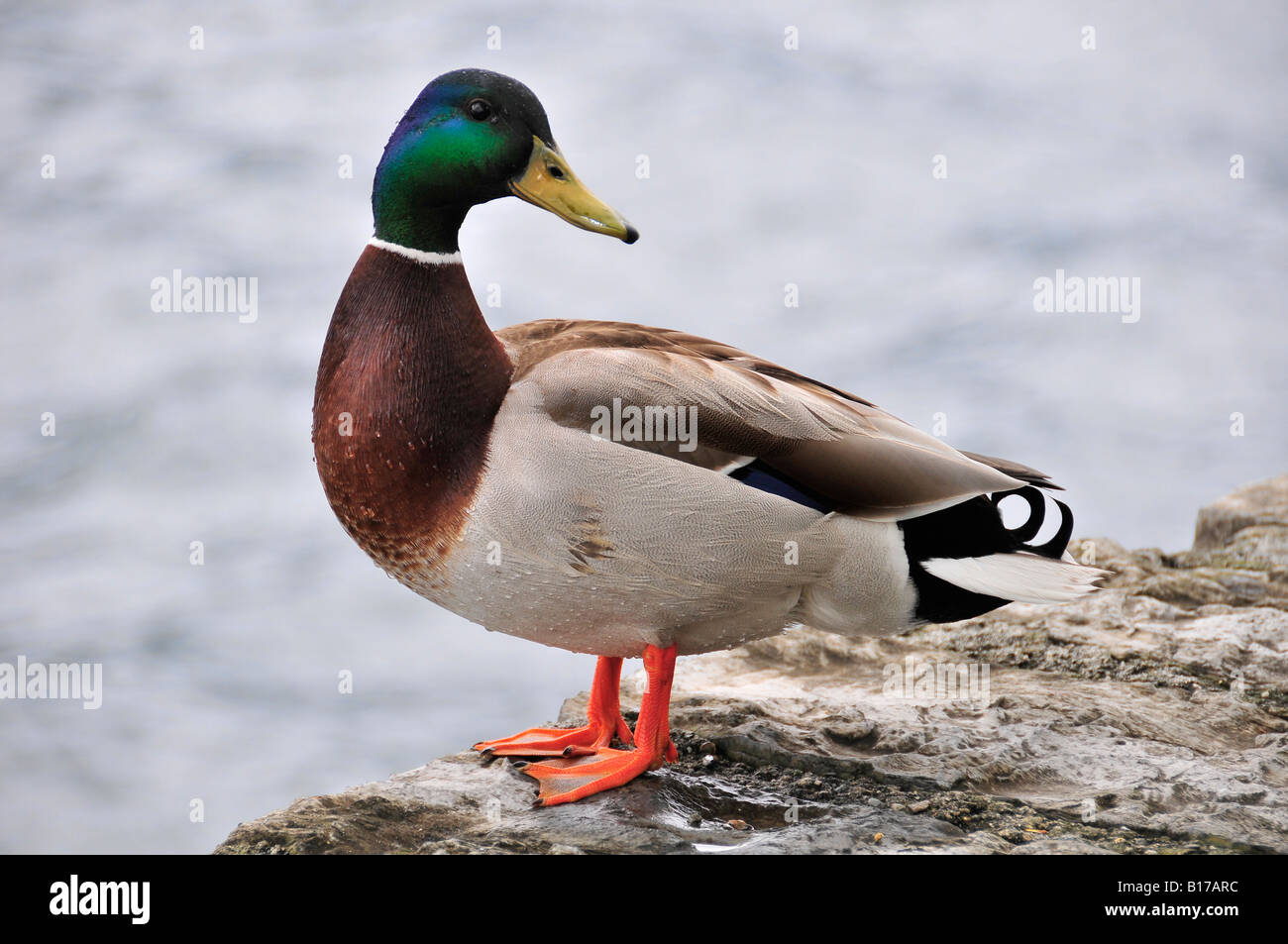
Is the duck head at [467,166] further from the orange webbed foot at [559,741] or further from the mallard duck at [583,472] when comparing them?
the orange webbed foot at [559,741]

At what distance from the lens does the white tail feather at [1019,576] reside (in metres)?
3.18

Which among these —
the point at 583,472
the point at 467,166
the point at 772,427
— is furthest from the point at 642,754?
the point at 467,166

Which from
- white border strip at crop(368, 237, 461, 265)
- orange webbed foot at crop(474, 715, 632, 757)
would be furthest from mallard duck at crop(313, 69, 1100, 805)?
Result: orange webbed foot at crop(474, 715, 632, 757)

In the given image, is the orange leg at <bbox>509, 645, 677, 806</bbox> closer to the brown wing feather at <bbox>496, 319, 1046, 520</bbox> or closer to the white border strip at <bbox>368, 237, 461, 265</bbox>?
the brown wing feather at <bbox>496, 319, 1046, 520</bbox>

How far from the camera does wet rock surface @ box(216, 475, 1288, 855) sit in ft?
9.66

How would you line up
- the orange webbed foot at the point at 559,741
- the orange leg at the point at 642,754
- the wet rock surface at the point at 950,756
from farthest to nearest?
the orange webbed foot at the point at 559,741
the orange leg at the point at 642,754
the wet rock surface at the point at 950,756

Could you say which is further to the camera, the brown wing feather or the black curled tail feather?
the black curled tail feather

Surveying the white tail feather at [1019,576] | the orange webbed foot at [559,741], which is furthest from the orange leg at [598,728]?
the white tail feather at [1019,576]

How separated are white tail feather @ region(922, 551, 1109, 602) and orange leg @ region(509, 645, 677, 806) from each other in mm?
718

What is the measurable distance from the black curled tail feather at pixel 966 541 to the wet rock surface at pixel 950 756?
1.31 ft

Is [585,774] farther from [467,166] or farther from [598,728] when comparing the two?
[467,166]

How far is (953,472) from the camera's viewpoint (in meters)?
3.21

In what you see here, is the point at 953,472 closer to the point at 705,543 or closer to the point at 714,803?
the point at 705,543

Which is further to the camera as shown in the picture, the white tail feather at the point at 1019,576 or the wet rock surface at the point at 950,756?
the white tail feather at the point at 1019,576
